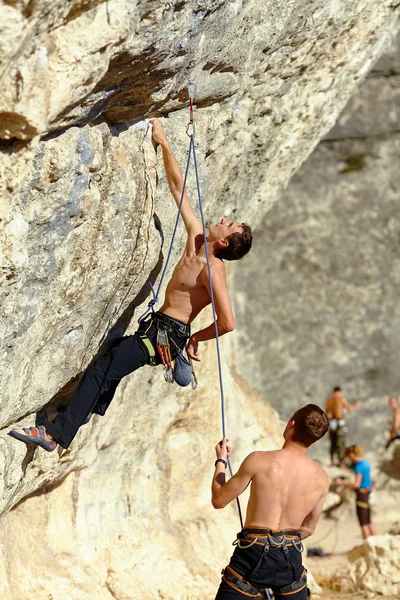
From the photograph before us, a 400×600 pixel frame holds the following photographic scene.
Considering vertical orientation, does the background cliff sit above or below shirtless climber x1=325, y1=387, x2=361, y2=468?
below

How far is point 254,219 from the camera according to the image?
8.18 metres

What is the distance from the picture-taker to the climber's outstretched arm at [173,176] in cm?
503

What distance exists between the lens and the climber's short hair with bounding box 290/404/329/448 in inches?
178

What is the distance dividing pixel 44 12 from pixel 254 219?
5.02 meters

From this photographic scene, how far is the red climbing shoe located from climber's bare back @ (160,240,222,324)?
1.02 m

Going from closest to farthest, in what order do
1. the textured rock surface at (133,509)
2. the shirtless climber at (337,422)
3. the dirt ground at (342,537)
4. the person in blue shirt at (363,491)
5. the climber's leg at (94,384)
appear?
the climber's leg at (94,384) < the textured rock surface at (133,509) < the dirt ground at (342,537) < the person in blue shirt at (363,491) < the shirtless climber at (337,422)

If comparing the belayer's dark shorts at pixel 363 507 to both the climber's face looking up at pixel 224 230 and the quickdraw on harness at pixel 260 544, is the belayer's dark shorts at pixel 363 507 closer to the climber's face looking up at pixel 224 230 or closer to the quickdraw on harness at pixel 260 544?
the quickdraw on harness at pixel 260 544

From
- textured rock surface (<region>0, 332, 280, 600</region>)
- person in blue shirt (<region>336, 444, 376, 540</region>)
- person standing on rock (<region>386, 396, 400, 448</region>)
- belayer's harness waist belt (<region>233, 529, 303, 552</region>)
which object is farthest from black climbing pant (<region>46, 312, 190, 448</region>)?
person standing on rock (<region>386, 396, 400, 448</region>)

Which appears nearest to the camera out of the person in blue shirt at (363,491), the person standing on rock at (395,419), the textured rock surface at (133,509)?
the textured rock surface at (133,509)

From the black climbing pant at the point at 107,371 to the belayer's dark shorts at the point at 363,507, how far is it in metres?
6.02

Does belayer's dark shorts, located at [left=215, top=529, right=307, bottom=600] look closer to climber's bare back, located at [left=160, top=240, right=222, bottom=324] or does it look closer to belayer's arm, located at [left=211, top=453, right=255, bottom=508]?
belayer's arm, located at [left=211, top=453, right=255, bottom=508]

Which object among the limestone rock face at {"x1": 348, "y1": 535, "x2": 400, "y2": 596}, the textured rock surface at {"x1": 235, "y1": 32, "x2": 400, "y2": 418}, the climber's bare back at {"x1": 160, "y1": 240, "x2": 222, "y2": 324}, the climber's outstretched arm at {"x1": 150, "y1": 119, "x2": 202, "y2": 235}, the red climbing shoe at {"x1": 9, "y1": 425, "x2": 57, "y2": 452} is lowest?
the red climbing shoe at {"x1": 9, "y1": 425, "x2": 57, "y2": 452}

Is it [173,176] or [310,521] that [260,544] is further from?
[173,176]

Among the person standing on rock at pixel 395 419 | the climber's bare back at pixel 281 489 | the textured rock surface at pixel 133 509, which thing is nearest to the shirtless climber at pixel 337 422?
the person standing on rock at pixel 395 419
